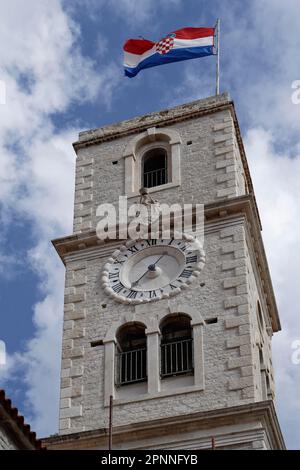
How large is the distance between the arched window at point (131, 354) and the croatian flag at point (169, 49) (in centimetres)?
1019

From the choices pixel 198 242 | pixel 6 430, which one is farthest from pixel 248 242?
pixel 6 430

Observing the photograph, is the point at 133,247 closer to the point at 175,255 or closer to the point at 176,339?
the point at 175,255

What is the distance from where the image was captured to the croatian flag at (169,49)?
40469 mm

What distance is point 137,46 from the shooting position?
41031 mm

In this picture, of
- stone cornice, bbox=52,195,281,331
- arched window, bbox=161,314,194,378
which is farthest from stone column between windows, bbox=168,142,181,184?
arched window, bbox=161,314,194,378

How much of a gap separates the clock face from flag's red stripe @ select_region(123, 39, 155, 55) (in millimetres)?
7901

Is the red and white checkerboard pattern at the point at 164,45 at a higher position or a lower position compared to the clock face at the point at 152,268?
higher

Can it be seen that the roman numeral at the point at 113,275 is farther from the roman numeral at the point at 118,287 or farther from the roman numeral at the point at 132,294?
the roman numeral at the point at 132,294

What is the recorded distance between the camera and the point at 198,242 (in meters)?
35.0

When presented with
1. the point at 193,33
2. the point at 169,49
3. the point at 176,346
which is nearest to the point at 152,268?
the point at 176,346

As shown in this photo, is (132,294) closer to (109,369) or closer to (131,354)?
(131,354)

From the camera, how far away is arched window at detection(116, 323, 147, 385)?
32.9 m

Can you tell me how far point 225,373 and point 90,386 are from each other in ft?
11.4

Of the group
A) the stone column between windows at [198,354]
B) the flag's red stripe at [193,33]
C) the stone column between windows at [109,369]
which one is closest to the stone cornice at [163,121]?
the flag's red stripe at [193,33]
